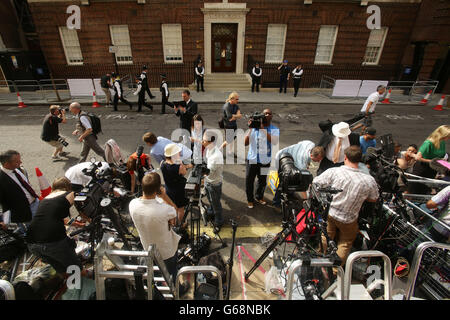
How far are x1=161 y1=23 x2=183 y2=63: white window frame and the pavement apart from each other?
101 inches

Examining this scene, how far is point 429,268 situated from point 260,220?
275 centimetres

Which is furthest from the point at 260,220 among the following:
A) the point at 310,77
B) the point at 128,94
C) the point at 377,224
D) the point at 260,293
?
the point at 310,77

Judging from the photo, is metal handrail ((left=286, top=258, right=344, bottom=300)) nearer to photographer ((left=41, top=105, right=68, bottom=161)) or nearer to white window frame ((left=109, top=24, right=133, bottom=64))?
photographer ((left=41, top=105, right=68, bottom=161))

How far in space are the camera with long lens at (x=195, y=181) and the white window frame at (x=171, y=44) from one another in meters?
15.0

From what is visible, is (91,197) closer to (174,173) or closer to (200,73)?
(174,173)

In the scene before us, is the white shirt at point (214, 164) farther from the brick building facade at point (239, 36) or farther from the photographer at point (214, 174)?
the brick building facade at point (239, 36)

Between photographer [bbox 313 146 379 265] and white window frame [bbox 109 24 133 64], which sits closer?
photographer [bbox 313 146 379 265]

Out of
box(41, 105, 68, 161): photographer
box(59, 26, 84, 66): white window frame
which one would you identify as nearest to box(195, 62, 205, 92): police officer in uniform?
box(59, 26, 84, 66): white window frame

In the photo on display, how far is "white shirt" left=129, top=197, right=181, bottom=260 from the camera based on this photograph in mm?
2867

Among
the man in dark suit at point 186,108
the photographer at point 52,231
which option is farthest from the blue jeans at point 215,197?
the man in dark suit at point 186,108

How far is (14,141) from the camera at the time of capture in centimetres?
870

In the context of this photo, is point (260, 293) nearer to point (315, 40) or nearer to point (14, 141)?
point (14, 141)

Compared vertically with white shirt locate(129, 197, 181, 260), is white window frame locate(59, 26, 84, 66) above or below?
above

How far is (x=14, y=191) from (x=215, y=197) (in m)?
3.29
